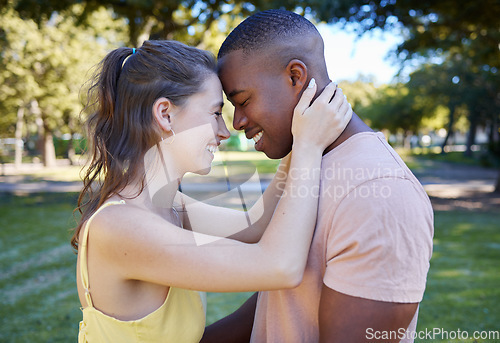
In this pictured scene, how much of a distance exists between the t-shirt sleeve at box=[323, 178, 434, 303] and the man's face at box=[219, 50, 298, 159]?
0.59m

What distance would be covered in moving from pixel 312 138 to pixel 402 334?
0.80 metres

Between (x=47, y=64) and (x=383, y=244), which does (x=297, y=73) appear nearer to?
(x=383, y=244)

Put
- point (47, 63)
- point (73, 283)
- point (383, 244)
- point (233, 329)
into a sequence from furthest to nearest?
point (47, 63) → point (73, 283) → point (233, 329) → point (383, 244)

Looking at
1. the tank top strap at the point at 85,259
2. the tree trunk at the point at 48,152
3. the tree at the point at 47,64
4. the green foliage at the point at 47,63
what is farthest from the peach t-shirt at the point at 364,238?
the tree trunk at the point at 48,152

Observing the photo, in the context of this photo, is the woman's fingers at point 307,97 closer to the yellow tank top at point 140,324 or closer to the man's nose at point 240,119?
the man's nose at point 240,119

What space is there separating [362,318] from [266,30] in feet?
4.04

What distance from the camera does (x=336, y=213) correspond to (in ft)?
5.24

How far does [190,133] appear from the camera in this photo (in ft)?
6.64

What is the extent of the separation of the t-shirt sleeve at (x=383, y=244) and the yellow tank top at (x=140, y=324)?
0.79 metres

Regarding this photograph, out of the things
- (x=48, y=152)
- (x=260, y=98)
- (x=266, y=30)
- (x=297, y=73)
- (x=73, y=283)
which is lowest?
(x=48, y=152)

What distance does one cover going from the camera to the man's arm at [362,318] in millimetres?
1461

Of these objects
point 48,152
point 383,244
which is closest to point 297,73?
point 383,244

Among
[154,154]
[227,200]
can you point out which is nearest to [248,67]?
[154,154]

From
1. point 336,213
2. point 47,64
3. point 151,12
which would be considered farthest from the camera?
point 47,64
